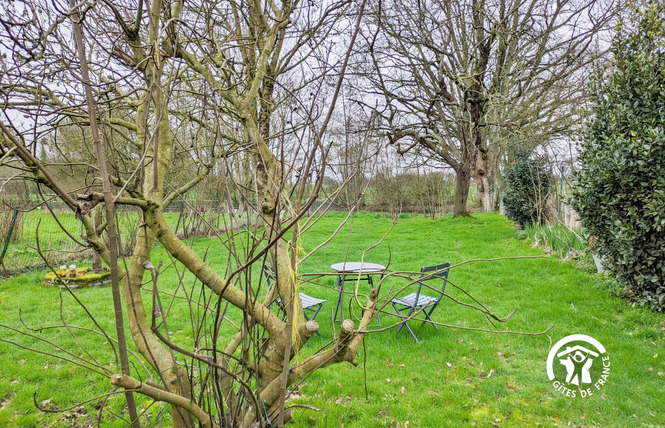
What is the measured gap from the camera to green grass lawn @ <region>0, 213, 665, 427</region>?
10.4 feet

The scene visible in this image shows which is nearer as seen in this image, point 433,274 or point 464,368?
point 433,274

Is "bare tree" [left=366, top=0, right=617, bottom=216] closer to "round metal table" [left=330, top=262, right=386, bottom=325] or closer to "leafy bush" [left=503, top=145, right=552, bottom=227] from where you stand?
"leafy bush" [left=503, top=145, right=552, bottom=227]

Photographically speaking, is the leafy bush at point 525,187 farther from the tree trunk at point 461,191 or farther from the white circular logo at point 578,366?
the white circular logo at point 578,366

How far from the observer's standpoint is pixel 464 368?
400 cm

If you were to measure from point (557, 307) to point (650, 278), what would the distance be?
1.17 meters

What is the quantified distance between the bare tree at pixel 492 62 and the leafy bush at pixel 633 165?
12.2ft

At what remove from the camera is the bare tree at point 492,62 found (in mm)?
9555

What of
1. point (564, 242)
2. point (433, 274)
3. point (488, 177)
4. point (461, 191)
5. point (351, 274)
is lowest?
point (564, 242)

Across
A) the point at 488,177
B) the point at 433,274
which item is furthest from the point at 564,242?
the point at 488,177

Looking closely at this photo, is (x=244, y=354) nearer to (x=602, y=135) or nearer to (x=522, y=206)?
(x=602, y=135)

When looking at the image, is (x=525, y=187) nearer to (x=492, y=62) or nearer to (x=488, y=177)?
(x=492, y=62)

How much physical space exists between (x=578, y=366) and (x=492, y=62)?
1067cm

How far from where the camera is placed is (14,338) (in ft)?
15.6

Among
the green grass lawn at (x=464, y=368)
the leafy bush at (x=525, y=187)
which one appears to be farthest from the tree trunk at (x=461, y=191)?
the green grass lawn at (x=464, y=368)
